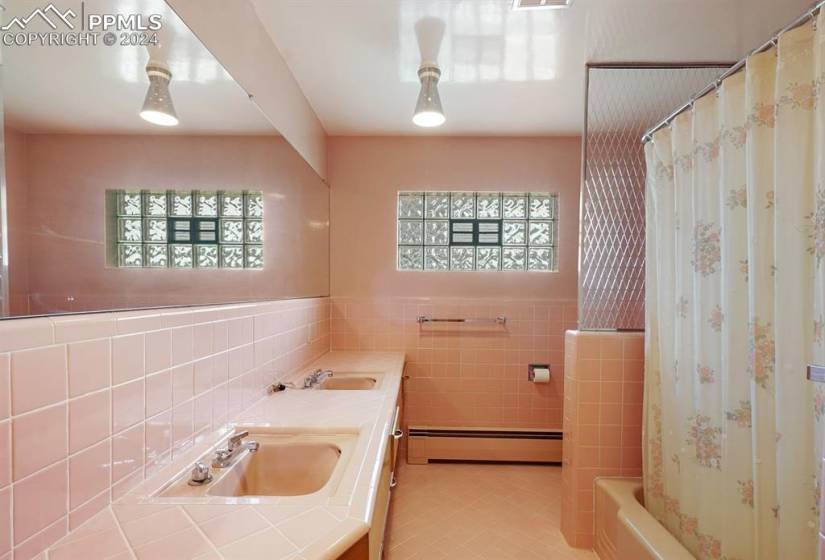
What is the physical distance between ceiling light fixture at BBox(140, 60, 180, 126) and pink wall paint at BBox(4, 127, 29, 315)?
32 centimetres

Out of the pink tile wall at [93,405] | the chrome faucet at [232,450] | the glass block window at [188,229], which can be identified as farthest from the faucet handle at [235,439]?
the glass block window at [188,229]

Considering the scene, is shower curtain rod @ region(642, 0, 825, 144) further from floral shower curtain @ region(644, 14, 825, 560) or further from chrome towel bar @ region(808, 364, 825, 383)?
chrome towel bar @ region(808, 364, 825, 383)

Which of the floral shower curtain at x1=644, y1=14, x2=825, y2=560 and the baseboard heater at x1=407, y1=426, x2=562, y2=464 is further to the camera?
the baseboard heater at x1=407, y1=426, x2=562, y2=464

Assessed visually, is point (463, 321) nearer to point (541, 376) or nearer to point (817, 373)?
point (541, 376)

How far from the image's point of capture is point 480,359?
2.63 meters

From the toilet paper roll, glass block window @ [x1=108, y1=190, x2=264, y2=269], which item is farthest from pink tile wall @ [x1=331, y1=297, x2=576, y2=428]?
glass block window @ [x1=108, y1=190, x2=264, y2=269]

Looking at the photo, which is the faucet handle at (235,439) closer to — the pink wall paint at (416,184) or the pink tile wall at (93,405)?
the pink tile wall at (93,405)

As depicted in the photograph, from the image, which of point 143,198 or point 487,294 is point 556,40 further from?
point 143,198

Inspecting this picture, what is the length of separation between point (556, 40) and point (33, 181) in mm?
1941

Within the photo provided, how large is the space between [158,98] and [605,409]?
82.4 inches

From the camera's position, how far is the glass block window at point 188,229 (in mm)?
832

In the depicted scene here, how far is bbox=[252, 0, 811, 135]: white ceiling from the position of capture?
4.75 feet

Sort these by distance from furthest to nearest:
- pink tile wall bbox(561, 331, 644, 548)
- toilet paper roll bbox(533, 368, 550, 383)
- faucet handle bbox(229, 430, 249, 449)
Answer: toilet paper roll bbox(533, 368, 550, 383), pink tile wall bbox(561, 331, 644, 548), faucet handle bbox(229, 430, 249, 449)

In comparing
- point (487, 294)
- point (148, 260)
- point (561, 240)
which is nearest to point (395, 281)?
point (487, 294)
